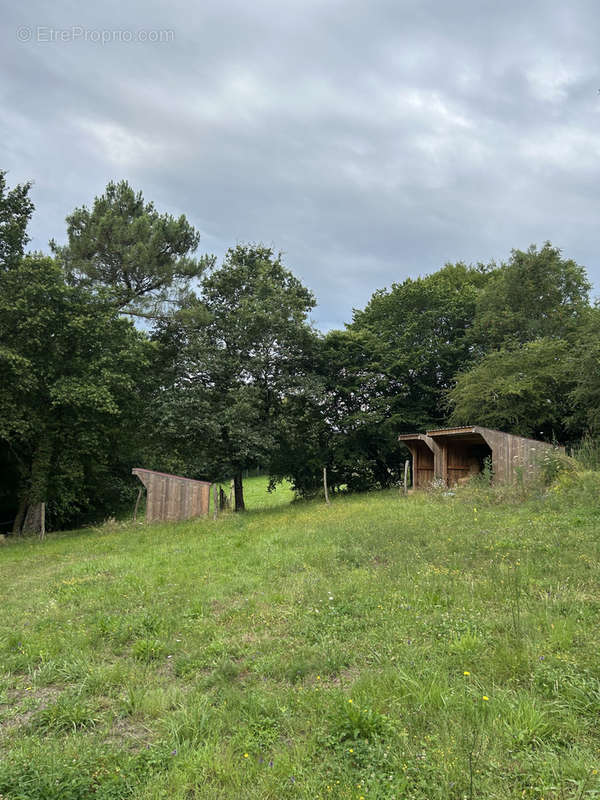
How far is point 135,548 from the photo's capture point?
1080 centimetres

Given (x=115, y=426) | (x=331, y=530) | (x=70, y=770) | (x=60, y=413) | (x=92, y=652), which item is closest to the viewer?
(x=70, y=770)

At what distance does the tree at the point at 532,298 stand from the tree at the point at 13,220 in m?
22.0

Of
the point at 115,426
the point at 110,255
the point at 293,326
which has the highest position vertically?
the point at 110,255

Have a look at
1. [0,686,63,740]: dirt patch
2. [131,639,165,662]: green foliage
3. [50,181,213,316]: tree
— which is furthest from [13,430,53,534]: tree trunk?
[0,686,63,740]: dirt patch

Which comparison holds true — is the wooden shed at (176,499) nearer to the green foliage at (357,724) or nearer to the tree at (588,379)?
the green foliage at (357,724)

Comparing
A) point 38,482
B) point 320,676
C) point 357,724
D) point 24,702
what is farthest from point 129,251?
point 357,724

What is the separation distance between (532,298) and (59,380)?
23589 mm

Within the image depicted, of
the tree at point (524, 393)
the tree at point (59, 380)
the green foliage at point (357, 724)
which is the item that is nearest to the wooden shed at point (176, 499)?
the tree at point (59, 380)

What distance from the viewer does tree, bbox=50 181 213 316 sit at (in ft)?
64.5

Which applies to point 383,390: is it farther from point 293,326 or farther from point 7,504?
point 7,504

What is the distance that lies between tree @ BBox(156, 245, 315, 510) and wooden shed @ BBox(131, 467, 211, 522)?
2611mm

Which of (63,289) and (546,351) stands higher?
(63,289)

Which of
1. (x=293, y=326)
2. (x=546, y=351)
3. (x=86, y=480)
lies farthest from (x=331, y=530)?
(x=86, y=480)

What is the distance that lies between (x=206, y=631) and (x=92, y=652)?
1.18 meters
